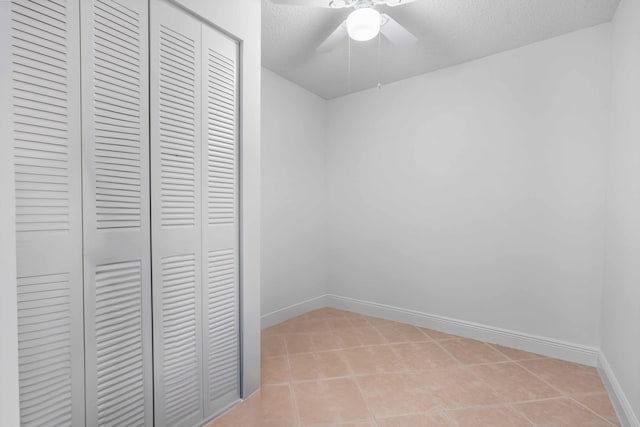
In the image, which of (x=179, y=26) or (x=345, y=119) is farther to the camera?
(x=345, y=119)

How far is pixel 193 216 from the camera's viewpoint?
1.74 metres

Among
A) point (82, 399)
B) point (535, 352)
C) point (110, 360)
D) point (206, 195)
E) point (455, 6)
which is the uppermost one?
point (455, 6)

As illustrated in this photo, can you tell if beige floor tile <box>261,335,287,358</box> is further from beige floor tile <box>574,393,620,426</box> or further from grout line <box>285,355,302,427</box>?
beige floor tile <box>574,393,620,426</box>

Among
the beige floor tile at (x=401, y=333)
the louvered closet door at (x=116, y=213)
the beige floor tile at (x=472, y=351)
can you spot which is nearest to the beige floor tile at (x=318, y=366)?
the beige floor tile at (x=401, y=333)

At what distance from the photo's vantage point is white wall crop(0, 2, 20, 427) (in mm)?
733

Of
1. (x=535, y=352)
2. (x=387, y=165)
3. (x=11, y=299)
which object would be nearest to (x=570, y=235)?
(x=535, y=352)

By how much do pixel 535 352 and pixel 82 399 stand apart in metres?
3.08

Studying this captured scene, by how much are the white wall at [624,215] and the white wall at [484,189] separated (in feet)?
0.57

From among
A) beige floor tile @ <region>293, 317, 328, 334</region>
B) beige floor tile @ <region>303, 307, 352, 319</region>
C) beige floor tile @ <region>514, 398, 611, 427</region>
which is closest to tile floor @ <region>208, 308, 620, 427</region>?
beige floor tile @ <region>514, 398, 611, 427</region>

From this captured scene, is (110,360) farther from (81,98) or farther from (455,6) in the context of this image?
(455,6)

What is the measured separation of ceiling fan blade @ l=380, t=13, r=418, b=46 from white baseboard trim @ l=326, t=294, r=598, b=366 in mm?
2470

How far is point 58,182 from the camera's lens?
1244 millimetres

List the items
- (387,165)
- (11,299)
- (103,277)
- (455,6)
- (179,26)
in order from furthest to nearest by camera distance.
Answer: (387,165)
(455,6)
(179,26)
(103,277)
(11,299)

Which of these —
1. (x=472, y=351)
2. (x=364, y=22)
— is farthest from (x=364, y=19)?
(x=472, y=351)
